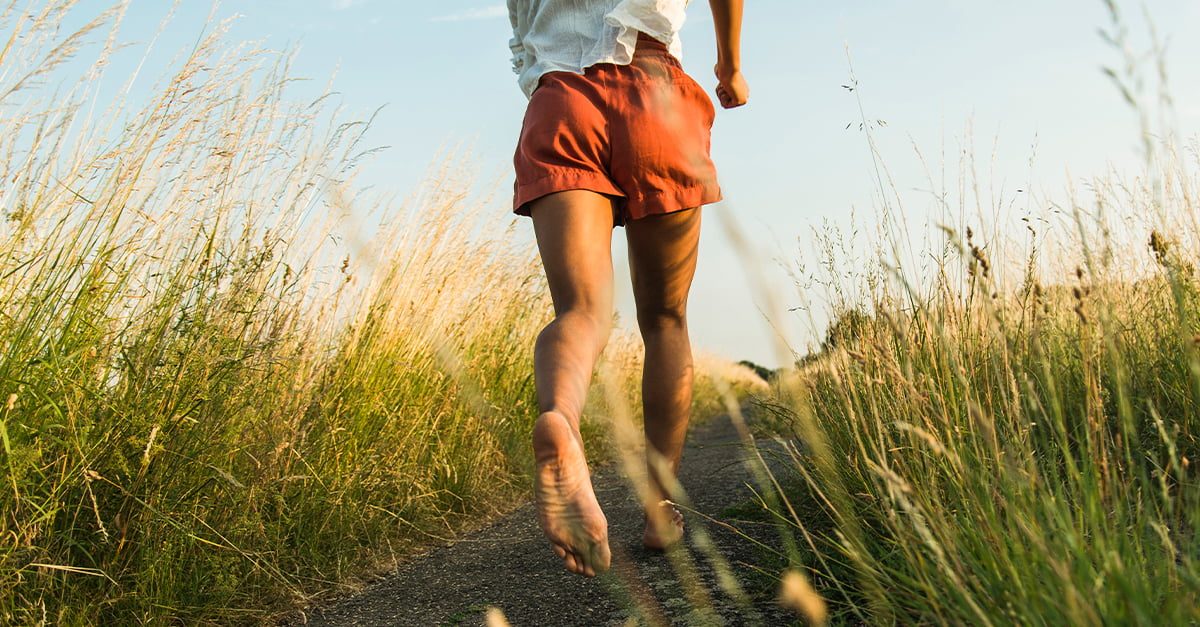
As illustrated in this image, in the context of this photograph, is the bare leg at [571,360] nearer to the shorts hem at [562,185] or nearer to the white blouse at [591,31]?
the shorts hem at [562,185]

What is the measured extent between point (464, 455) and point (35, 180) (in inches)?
64.3

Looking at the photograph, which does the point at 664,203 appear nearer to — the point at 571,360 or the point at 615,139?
the point at 615,139

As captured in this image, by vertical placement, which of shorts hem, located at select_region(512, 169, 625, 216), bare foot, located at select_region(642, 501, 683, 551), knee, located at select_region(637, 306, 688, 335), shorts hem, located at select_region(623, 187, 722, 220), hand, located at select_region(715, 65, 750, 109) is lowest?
bare foot, located at select_region(642, 501, 683, 551)

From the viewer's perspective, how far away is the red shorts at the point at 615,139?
1.72 m

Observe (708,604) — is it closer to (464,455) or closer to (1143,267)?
(464,455)

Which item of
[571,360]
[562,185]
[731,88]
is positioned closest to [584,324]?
[571,360]

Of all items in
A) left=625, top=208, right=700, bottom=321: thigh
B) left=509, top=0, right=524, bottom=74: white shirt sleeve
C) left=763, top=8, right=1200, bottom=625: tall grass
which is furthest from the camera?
left=509, top=0, right=524, bottom=74: white shirt sleeve

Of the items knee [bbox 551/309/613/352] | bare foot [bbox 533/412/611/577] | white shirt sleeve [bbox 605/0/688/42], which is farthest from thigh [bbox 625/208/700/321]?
bare foot [bbox 533/412/611/577]

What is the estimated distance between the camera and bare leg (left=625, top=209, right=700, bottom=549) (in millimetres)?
1959

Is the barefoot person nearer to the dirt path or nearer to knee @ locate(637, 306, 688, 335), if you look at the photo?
knee @ locate(637, 306, 688, 335)

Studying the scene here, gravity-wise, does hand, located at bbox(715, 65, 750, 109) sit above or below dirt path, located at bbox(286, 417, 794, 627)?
above

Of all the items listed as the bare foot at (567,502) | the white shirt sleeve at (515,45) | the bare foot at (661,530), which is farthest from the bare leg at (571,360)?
the bare foot at (661,530)

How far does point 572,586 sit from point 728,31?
140 centimetres

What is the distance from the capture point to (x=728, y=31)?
1956 millimetres
